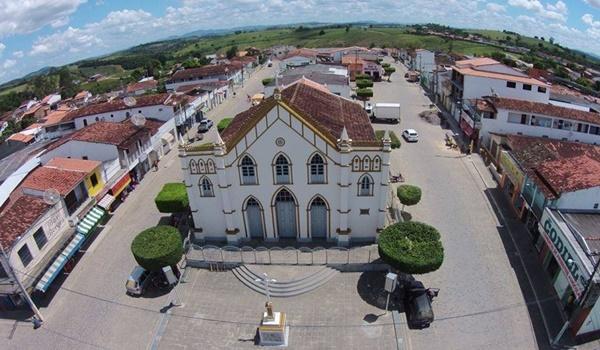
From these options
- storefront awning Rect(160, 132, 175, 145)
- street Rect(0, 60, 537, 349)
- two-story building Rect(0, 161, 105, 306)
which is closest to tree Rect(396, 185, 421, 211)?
street Rect(0, 60, 537, 349)

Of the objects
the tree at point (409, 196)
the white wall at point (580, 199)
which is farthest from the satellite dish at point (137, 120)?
the white wall at point (580, 199)

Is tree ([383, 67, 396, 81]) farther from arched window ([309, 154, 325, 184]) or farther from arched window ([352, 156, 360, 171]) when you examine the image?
arched window ([309, 154, 325, 184])

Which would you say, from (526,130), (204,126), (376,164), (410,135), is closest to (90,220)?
(376,164)

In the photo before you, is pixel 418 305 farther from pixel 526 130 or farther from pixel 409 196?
pixel 526 130

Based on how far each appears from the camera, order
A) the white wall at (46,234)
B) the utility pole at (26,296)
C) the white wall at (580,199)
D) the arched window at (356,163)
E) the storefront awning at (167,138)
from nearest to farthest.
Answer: the utility pole at (26,296) < the white wall at (46,234) < the white wall at (580,199) < the arched window at (356,163) < the storefront awning at (167,138)

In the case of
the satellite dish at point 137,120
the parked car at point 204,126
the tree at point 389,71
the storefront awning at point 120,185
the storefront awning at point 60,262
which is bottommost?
the storefront awning at point 60,262

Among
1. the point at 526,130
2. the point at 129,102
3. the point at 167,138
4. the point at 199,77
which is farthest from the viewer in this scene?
the point at 199,77

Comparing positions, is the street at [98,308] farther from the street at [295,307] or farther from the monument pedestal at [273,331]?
the monument pedestal at [273,331]
